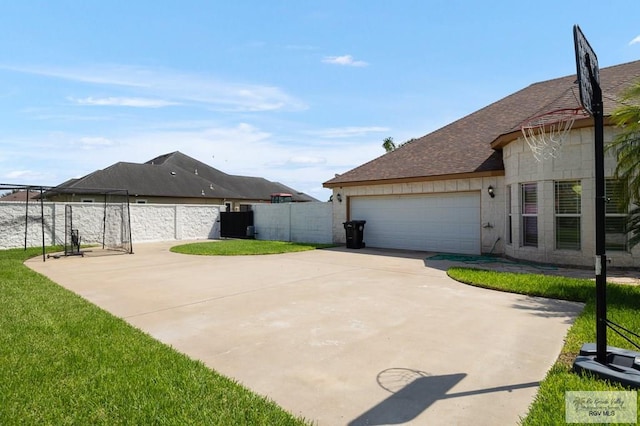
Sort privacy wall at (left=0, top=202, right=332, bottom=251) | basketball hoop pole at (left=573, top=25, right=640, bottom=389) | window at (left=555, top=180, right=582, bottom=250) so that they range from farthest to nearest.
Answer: privacy wall at (left=0, top=202, right=332, bottom=251) → window at (left=555, top=180, right=582, bottom=250) → basketball hoop pole at (left=573, top=25, right=640, bottom=389)

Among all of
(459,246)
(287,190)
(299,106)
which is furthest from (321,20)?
(287,190)

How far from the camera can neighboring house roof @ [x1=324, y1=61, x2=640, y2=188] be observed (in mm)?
12195

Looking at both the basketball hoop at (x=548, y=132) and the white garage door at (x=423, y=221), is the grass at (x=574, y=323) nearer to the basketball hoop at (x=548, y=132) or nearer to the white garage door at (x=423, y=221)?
the basketball hoop at (x=548, y=132)

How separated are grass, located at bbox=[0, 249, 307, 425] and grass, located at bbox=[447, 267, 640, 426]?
6.49 feet

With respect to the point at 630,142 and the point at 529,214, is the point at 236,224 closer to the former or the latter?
the point at 529,214

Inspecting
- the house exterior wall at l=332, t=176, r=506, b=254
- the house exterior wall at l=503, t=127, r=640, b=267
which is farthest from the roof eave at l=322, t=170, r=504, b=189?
the house exterior wall at l=503, t=127, r=640, b=267

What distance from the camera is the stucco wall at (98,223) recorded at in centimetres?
1672

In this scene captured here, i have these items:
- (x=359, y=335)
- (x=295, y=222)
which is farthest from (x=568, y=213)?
(x=295, y=222)

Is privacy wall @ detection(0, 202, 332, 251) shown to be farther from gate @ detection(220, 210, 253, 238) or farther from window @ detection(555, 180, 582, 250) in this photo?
window @ detection(555, 180, 582, 250)

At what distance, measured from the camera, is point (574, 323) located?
502cm

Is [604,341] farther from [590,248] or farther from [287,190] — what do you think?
[287,190]

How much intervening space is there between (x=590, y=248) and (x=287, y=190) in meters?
39.6

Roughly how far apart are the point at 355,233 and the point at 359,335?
10914 mm

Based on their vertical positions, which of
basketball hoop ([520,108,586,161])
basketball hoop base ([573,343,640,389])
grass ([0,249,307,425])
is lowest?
grass ([0,249,307,425])
